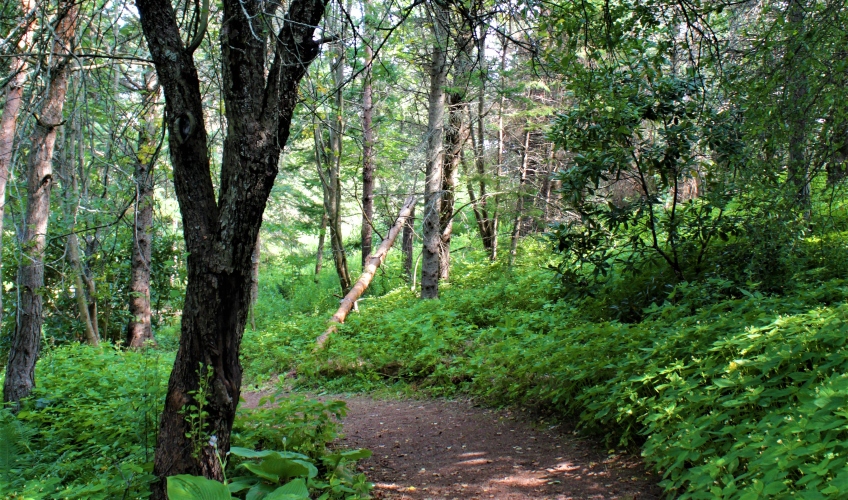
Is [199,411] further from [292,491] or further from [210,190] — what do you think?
[210,190]

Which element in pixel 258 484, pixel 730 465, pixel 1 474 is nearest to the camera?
pixel 730 465

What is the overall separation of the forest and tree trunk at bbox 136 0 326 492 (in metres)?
0.01

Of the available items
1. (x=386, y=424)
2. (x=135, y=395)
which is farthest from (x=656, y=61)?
(x=135, y=395)

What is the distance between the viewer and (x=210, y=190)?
11.4ft

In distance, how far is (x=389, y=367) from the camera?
7.83 metres

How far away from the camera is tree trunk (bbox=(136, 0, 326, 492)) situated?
3340 mm

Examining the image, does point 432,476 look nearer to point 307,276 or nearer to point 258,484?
point 258,484

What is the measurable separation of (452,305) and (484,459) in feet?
17.1

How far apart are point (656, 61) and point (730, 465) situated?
3.84m

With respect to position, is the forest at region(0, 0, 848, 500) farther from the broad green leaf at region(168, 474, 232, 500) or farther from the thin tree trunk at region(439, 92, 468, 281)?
the thin tree trunk at region(439, 92, 468, 281)

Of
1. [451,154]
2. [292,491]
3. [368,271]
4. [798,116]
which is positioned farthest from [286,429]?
[451,154]

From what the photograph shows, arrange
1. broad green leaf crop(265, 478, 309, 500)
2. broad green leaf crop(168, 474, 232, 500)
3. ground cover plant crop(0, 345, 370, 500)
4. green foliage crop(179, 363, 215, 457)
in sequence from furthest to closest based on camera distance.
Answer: ground cover plant crop(0, 345, 370, 500), green foliage crop(179, 363, 215, 457), broad green leaf crop(265, 478, 309, 500), broad green leaf crop(168, 474, 232, 500)

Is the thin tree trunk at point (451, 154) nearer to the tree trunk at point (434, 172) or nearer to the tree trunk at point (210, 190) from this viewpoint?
the tree trunk at point (434, 172)

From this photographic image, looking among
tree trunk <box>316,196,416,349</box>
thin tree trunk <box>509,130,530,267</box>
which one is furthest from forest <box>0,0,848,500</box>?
thin tree trunk <box>509,130,530,267</box>
